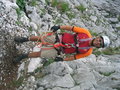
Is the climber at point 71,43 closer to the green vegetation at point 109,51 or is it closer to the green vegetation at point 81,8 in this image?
the green vegetation at point 109,51

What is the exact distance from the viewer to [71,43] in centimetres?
820

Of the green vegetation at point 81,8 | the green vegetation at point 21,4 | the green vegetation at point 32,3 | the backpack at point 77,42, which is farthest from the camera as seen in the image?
the green vegetation at point 81,8

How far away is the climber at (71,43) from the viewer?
26.0ft

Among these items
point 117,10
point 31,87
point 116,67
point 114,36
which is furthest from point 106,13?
point 31,87

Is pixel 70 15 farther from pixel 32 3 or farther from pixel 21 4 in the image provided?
pixel 21 4

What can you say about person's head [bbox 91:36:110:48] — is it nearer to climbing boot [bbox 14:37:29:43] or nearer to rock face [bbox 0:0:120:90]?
rock face [bbox 0:0:120:90]

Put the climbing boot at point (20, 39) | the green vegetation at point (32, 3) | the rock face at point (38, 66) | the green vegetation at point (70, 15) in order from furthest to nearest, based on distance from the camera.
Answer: the green vegetation at point (70, 15), the green vegetation at point (32, 3), the climbing boot at point (20, 39), the rock face at point (38, 66)

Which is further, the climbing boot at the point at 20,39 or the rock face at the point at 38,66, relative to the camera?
the climbing boot at the point at 20,39

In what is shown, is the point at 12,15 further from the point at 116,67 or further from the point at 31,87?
the point at 116,67

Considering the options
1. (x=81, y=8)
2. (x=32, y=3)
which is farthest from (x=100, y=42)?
(x=81, y=8)

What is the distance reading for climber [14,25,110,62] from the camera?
792 cm

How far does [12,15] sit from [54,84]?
11.8ft

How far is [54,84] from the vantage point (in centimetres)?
866

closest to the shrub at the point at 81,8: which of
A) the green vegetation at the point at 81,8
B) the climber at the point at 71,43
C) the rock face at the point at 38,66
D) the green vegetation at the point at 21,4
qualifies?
the green vegetation at the point at 81,8
